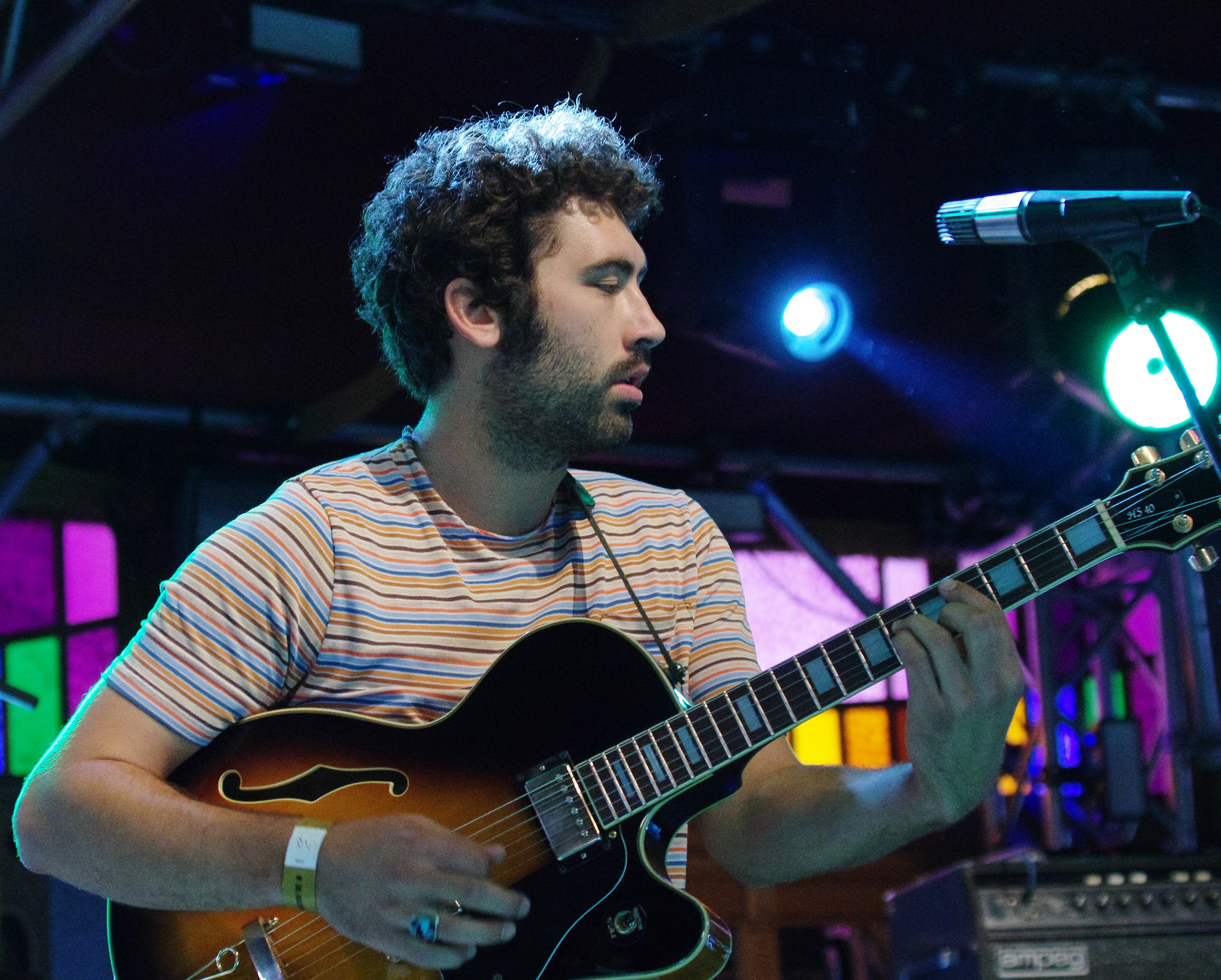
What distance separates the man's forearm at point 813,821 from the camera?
6.77ft

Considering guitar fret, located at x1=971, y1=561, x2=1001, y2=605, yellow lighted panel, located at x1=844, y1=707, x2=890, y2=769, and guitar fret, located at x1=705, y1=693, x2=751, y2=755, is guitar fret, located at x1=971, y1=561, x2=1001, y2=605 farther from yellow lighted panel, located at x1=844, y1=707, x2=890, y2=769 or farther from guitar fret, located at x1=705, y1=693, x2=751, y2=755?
yellow lighted panel, located at x1=844, y1=707, x2=890, y2=769

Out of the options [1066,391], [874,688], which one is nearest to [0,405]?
[1066,391]

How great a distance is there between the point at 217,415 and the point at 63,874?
15.5 ft

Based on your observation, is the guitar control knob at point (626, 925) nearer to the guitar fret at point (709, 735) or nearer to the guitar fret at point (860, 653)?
the guitar fret at point (709, 735)

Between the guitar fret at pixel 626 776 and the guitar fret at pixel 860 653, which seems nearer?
the guitar fret at pixel 626 776

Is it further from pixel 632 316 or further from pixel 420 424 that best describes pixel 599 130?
pixel 420 424

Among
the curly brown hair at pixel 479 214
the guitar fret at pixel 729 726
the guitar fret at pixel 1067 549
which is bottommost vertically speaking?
the guitar fret at pixel 729 726

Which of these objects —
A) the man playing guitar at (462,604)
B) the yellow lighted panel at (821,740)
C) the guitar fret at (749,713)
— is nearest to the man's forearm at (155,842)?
the man playing guitar at (462,604)

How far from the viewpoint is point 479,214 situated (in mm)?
2459

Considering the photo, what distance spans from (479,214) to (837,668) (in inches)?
41.1

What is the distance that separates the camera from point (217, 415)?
21.1 ft

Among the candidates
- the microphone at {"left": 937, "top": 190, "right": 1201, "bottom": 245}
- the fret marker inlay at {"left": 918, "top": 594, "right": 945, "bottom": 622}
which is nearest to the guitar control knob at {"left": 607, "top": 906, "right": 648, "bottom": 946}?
the fret marker inlay at {"left": 918, "top": 594, "right": 945, "bottom": 622}

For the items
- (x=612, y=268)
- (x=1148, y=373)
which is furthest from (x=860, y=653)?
(x=1148, y=373)

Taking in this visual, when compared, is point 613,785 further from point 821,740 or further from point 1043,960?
point 821,740
